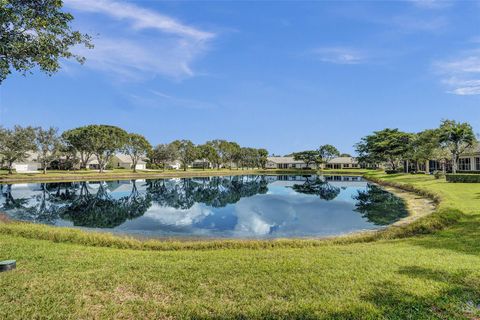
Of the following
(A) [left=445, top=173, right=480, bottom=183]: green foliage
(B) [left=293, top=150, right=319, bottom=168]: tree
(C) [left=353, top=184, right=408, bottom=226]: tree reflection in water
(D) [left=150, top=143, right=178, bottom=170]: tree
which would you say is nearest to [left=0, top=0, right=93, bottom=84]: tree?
(C) [left=353, top=184, right=408, bottom=226]: tree reflection in water

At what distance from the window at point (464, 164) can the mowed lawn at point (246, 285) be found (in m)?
47.0

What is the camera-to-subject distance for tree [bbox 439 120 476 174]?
37781 millimetres

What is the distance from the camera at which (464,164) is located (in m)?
47.0

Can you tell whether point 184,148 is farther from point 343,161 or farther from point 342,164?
point 343,161

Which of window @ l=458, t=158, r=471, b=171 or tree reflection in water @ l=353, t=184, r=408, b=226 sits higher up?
window @ l=458, t=158, r=471, b=171

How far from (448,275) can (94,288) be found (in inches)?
275

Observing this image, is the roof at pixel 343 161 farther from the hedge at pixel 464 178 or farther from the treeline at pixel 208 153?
the hedge at pixel 464 178

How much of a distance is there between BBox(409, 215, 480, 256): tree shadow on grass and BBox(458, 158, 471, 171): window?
136ft

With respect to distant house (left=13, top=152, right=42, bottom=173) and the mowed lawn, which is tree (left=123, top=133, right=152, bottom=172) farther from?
the mowed lawn

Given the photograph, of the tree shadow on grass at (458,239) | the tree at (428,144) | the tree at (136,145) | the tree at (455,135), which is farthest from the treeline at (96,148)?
the tree shadow on grass at (458,239)

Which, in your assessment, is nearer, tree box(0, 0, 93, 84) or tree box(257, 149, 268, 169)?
tree box(0, 0, 93, 84)

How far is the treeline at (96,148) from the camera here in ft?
176

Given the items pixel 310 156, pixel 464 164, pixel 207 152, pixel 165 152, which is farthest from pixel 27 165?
pixel 464 164

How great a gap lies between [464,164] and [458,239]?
4643cm
